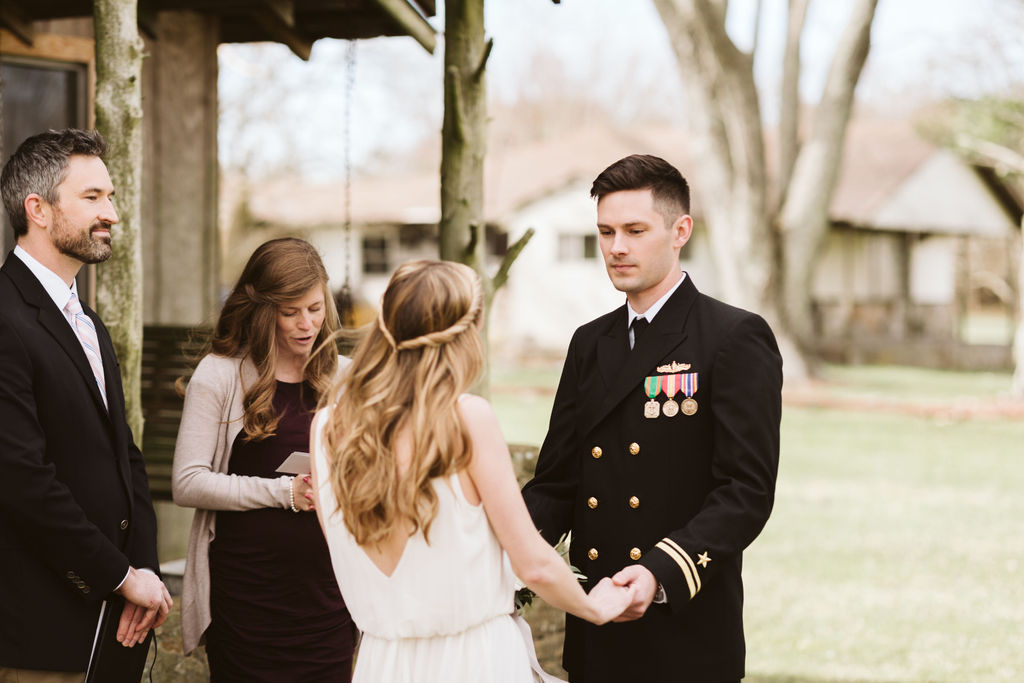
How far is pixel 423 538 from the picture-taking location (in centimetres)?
242

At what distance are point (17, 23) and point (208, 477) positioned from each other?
387 cm

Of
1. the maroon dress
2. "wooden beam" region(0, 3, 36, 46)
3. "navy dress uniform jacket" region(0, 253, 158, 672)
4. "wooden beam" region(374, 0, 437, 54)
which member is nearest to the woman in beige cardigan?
the maroon dress

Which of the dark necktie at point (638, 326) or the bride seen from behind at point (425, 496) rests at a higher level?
the dark necktie at point (638, 326)

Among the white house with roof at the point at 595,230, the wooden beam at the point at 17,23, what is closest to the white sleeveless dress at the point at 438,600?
the wooden beam at the point at 17,23

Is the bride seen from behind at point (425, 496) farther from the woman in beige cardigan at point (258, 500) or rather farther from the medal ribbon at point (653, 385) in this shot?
the woman in beige cardigan at point (258, 500)

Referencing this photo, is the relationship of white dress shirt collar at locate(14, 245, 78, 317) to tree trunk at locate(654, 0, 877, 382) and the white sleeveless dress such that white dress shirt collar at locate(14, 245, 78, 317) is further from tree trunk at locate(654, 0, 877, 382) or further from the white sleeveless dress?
tree trunk at locate(654, 0, 877, 382)

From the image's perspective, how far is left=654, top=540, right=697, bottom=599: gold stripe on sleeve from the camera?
275 centimetres

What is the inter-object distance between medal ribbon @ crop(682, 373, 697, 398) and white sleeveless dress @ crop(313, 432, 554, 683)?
2.25 feet

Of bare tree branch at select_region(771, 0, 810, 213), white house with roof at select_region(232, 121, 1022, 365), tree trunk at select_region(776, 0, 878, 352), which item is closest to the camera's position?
tree trunk at select_region(776, 0, 878, 352)

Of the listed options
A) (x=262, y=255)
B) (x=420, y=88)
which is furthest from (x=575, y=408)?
(x=420, y=88)

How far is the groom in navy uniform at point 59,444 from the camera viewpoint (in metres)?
2.84

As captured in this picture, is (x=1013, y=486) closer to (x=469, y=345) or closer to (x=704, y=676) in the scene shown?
(x=704, y=676)

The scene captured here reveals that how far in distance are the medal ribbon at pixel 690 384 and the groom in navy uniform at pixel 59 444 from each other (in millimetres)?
1561

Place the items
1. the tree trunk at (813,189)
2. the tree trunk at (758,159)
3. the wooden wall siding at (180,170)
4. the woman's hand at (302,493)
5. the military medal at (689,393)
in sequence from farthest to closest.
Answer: the tree trunk at (813,189) < the tree trunk at (758,159) < the wooden wall siding at (180,170) < the woman's hand at (302,493) < the military medal at (689,393)
